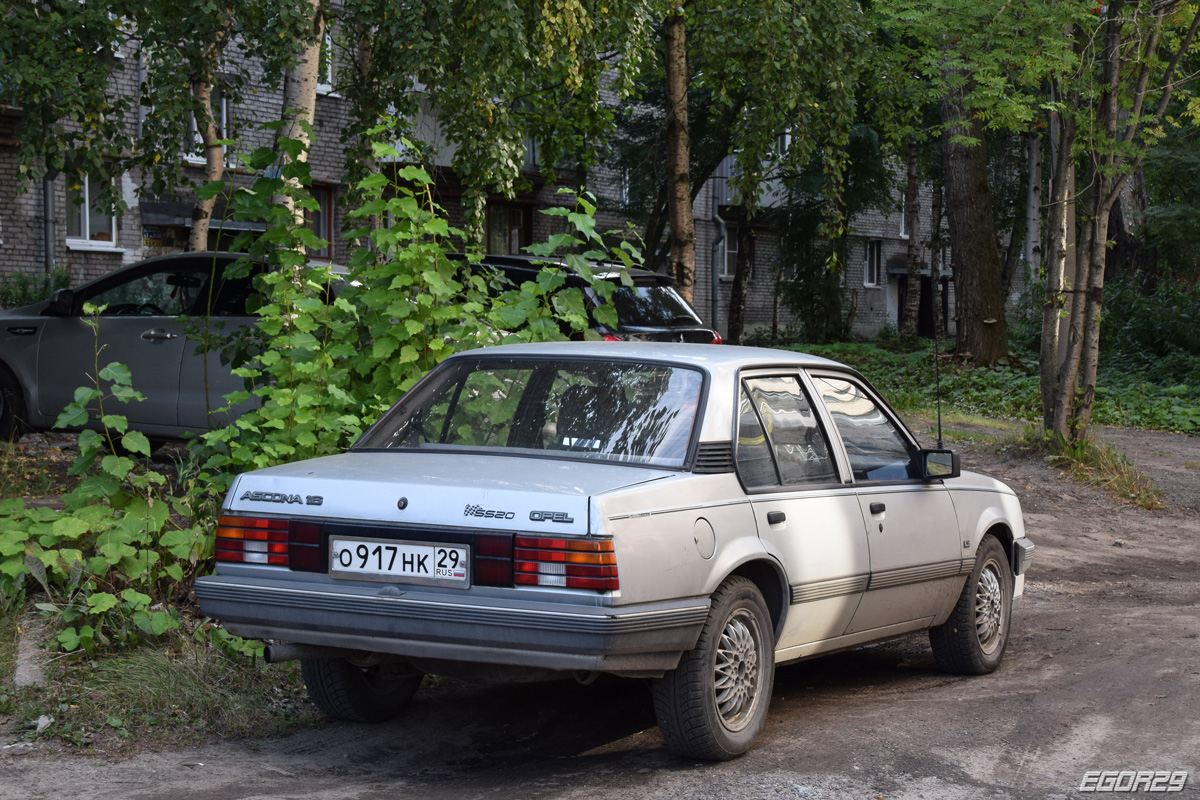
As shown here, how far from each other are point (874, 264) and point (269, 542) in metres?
47.4

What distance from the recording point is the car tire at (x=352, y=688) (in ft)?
16.1

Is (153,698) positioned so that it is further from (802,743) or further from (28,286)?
(28,286)

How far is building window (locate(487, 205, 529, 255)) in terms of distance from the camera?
3484 cm

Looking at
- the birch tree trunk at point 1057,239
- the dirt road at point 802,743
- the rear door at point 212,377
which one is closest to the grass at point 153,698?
the dirt road at point 802,743

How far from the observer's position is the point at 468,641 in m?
3.99

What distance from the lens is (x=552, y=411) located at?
4785mm

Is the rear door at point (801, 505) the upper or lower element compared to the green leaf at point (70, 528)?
upper

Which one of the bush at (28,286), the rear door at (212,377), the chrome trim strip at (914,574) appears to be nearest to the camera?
the chrome trim strip at (914,574)

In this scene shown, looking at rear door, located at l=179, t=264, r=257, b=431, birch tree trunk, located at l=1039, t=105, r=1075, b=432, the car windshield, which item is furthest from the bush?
the car windshield

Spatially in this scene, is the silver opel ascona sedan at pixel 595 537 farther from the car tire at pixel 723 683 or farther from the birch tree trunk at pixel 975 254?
the birch tree trunk at pixel 975 254

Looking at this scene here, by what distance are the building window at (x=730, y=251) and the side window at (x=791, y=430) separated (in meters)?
37.7

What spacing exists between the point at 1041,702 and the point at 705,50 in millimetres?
10585

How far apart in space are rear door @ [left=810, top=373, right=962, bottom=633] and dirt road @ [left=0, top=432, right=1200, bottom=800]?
45 centimetres

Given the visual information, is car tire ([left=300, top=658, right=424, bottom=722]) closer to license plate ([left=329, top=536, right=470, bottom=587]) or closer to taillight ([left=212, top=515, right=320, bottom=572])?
taillight ([left=212, top=515, right=320, bottom=572])
